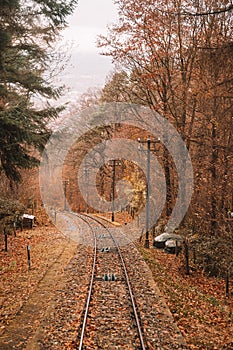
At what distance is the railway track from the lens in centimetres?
796

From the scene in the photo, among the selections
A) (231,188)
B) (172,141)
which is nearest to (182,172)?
(172,141)

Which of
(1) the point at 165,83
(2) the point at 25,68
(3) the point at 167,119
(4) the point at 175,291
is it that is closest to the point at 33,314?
(4) the point at 175,291

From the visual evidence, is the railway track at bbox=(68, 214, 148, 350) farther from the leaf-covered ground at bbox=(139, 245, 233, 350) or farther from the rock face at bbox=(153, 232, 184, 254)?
the rock face at bbox=(153, 232, 184, 254)

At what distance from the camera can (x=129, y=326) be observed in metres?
8.79

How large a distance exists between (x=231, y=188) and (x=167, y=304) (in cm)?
782

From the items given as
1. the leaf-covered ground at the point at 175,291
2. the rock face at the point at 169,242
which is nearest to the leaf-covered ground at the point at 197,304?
the leaf-covered ground at the point at 175,291

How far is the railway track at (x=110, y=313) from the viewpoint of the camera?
796cm

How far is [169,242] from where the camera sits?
19.8 metres

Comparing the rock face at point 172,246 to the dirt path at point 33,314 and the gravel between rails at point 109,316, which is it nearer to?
the gravel between rails at point 109,316

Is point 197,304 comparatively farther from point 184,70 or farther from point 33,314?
point 184,70

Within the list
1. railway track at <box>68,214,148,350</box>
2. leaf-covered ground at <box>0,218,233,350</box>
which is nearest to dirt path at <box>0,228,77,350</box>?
leaf-covered ground at <box>0,218,233,350</box>

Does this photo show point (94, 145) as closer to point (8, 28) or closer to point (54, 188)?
point (54, 188)

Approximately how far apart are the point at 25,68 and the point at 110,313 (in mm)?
10406

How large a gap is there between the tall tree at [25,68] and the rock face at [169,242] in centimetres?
976
